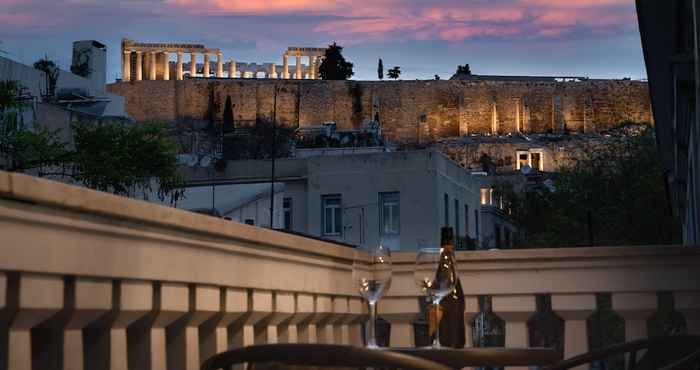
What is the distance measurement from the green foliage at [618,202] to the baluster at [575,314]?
1896 centimetres

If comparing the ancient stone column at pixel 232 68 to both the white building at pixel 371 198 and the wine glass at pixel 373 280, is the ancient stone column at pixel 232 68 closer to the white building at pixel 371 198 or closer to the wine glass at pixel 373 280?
the white building at pixel 371 198

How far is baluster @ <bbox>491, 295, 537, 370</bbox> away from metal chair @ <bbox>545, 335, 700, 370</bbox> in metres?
1.07

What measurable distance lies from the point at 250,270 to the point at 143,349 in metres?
0.61

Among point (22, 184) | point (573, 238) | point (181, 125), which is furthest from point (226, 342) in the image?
point (181, 125)

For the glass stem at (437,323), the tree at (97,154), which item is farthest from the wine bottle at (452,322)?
the tree at (97,154)

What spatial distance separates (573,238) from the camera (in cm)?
2969

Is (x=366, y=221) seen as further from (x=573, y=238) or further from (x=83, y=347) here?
(x=83, y=347)

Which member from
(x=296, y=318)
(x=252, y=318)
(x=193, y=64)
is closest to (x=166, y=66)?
(x=193, y=64)

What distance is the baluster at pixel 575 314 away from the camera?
3.80 meters

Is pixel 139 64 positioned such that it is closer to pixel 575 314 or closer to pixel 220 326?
pixel 575 314

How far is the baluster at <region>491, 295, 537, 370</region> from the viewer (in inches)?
155

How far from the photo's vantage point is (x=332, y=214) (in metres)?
31.1

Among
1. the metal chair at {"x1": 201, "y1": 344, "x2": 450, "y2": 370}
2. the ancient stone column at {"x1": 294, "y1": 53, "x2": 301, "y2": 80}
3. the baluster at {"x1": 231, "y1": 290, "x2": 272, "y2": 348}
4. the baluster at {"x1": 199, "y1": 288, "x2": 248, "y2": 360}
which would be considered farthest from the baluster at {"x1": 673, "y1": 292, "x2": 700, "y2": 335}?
the ancient stone column at {"x1": 294, "y1": 53, "x2": 301, "y2": 80}

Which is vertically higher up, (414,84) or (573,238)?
(414,84)
